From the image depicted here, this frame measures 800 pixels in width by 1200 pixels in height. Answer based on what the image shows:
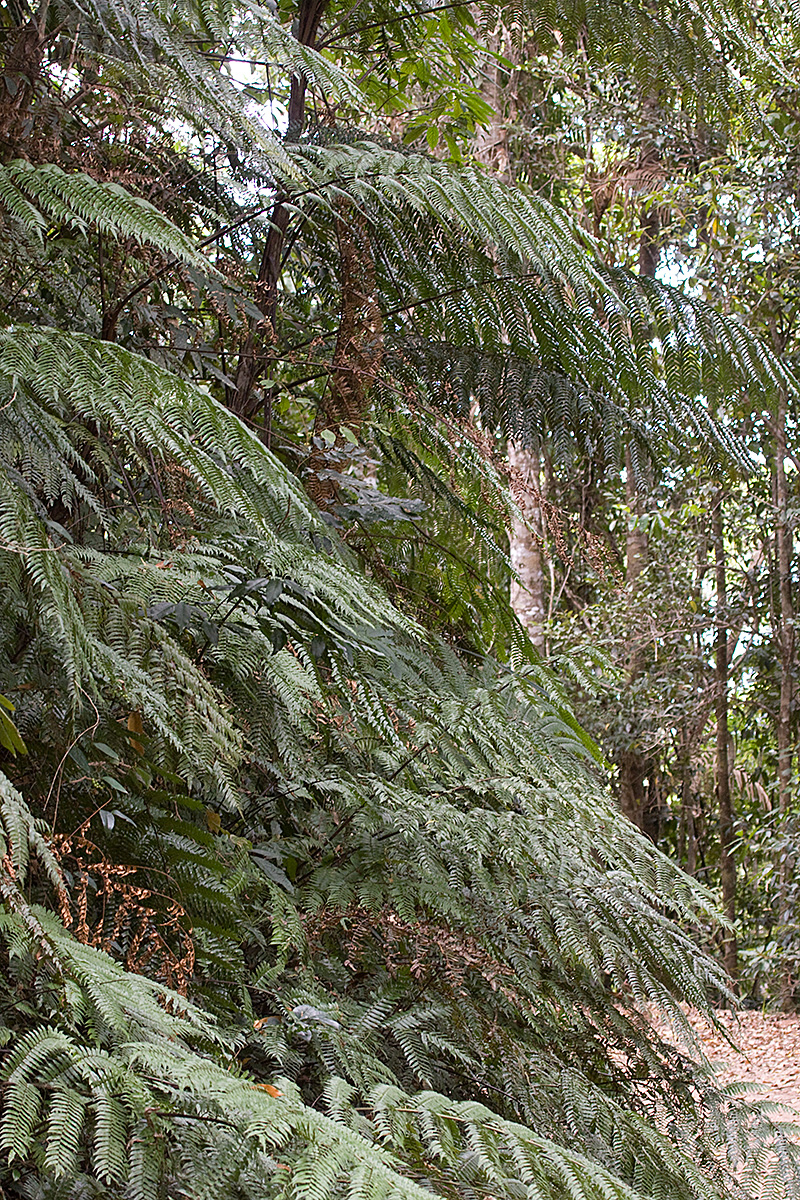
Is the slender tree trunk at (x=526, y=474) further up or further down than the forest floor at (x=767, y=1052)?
further up

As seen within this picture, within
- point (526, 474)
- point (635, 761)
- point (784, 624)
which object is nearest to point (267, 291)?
point (526, 474)

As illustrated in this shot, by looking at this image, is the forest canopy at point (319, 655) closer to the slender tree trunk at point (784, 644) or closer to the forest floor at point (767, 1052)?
the forest floor at point (767, 1052)

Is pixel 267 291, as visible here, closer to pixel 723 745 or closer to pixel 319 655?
pixel 319 655

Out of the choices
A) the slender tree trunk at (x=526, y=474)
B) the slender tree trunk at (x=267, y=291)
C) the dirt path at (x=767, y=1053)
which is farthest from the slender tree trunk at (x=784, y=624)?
the slender tree trunk at (x=267, y=291)

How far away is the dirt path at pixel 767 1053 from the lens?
15.7 ft

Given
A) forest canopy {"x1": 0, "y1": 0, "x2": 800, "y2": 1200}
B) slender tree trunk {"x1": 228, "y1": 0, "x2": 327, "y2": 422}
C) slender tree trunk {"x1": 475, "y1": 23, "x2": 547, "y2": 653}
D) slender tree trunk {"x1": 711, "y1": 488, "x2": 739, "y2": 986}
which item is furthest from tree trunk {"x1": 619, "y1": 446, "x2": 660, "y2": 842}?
slender tree trunk {"x1": 228, "y1": 0, "x2": 327, "y2": 422}

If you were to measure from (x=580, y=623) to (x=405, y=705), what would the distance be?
20.7ft

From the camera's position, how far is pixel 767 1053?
5516mm

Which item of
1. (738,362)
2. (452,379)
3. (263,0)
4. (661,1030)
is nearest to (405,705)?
(452,379)

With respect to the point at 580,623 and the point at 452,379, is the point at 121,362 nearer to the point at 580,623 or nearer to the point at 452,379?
the point at 452,379

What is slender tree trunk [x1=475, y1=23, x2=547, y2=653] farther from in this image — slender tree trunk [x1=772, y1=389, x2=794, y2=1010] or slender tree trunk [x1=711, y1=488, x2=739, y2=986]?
slender tree trunk [x1=772, y1=389, x2=794, y2=1010]

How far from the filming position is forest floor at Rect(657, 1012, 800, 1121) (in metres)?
4.78

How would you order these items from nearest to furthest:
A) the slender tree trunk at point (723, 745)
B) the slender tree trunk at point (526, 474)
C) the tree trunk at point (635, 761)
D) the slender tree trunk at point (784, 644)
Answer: the slender tree trunk at point (526, 474)
the slender tree trunk at point (784, 644)
the slender tree trunk at point (723, 745)
the tree trunk at point (635, 761)

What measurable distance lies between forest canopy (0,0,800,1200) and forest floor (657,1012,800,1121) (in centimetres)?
326
